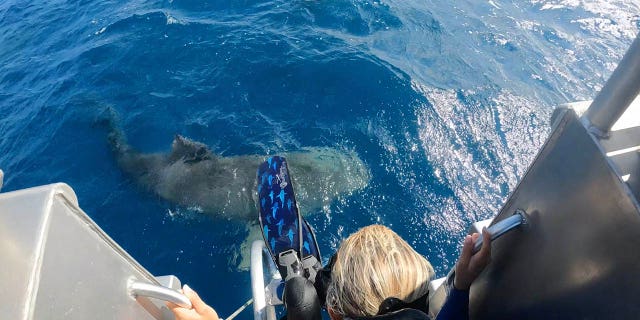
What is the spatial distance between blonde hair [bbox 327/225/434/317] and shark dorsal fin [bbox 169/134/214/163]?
527cm

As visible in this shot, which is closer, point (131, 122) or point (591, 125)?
point (591, 125)

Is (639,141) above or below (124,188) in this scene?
above

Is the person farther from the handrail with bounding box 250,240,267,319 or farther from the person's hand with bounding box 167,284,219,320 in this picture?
the handrail with bounding box 250,240,267,319

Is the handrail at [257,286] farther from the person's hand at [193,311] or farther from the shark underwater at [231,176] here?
the shark underwater at [231,176]

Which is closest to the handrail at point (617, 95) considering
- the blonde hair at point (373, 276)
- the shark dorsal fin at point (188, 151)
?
the blonde hair at point (373, 276)

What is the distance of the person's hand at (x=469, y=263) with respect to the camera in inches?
85.6

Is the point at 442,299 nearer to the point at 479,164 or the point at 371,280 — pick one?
the point at 371,280

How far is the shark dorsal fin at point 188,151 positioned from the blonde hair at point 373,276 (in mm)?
5273

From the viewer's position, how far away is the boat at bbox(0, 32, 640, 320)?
131 cm

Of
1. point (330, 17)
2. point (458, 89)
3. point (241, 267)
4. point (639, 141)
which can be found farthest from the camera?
point (330, 17)

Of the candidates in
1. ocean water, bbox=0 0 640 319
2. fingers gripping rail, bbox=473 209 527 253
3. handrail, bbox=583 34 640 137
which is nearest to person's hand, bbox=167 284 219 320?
fingers gripping rail, bbox=473 209 527 253

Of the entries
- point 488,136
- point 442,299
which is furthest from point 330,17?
point 442,299

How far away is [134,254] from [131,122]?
3419mm

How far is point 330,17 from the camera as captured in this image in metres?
10.6
